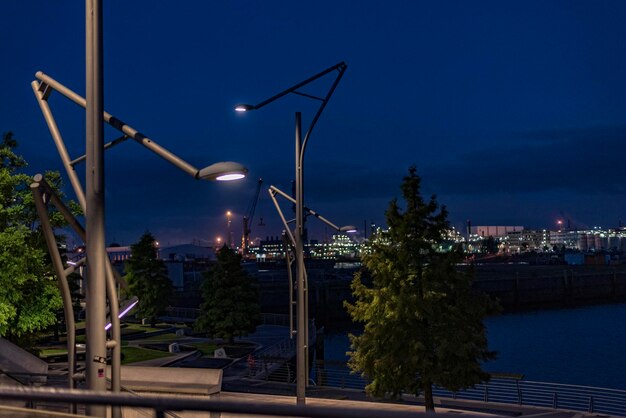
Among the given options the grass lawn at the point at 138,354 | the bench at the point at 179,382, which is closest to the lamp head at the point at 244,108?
the bench at the point at 179,382

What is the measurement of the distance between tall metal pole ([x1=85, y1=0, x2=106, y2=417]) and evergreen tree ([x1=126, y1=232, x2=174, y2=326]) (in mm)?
57573

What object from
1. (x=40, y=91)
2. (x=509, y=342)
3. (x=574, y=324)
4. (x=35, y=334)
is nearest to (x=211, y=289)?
(x=35, y=334)

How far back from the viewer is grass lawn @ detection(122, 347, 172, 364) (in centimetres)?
4256

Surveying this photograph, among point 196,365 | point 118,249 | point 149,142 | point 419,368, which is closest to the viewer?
point 149,142

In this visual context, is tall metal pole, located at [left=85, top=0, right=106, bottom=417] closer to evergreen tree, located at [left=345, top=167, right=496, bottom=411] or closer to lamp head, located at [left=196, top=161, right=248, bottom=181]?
lamp head, located at [left=196, top=161, right=248, bottom=181]

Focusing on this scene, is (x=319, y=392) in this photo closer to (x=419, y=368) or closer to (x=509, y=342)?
(x=419, y=368)

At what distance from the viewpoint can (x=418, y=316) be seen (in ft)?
78.1

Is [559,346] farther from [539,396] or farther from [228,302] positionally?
[228,302]

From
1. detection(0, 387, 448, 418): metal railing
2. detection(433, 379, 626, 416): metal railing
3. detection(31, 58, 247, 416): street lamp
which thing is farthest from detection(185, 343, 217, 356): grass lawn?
detection(0, 387, 448, 418): metal railing

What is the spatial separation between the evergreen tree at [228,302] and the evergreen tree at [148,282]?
39.2ft

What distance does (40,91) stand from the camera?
10.5 m

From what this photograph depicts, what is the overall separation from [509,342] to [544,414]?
5335cm

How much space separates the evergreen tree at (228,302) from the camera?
51.9m

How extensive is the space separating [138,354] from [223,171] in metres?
39.3
